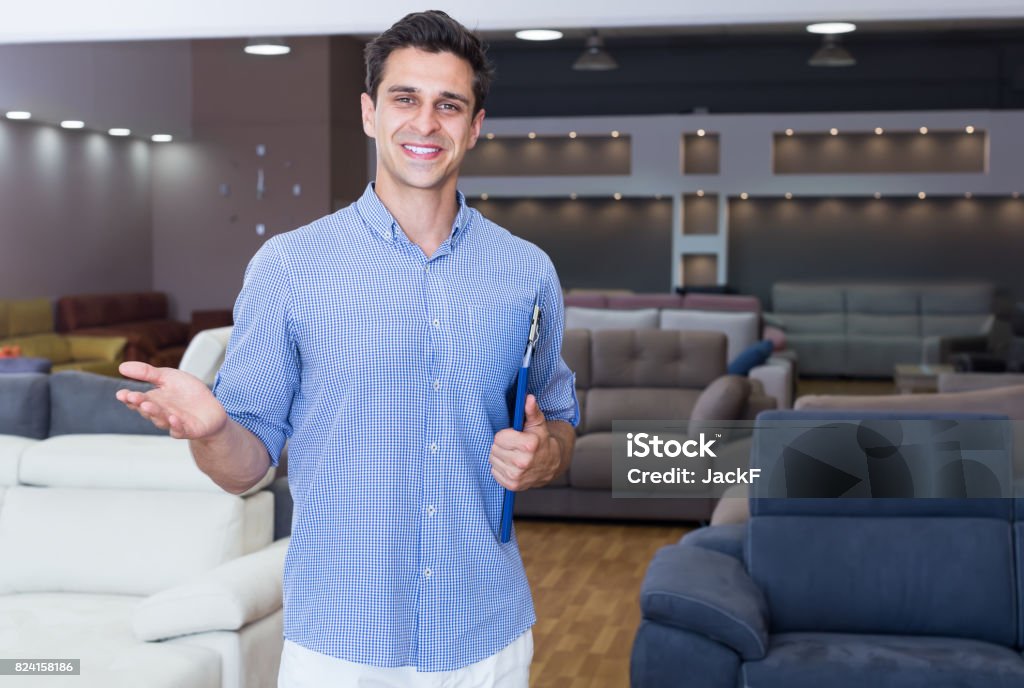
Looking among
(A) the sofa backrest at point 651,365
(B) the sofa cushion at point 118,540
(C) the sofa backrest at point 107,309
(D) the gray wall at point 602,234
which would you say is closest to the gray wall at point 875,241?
(D) the gray wall at point 602,234

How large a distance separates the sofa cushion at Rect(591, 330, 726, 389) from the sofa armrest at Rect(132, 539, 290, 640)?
3.59 meters

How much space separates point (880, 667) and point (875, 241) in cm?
1030

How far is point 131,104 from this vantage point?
35.5 feet

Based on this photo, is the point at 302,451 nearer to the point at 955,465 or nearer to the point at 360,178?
the point at 955,465

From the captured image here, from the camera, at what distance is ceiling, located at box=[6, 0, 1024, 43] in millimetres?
3143

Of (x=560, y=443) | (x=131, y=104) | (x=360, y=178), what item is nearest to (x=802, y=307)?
(x=360, y=178)

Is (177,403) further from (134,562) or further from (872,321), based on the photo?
(872,321)

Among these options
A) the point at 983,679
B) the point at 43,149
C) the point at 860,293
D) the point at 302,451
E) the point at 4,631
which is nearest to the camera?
the point at 302,451

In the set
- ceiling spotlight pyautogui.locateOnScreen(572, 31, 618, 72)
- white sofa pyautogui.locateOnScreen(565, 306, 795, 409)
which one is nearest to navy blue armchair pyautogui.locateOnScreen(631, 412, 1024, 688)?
white sofa pyautogui.locateOnScreen(565, 306, 795, 409)

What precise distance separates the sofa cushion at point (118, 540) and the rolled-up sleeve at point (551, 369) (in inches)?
70.0

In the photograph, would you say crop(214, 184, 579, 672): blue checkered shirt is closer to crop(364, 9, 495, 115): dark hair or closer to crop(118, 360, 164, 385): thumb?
crop(118, 360, 164, 385): thumb

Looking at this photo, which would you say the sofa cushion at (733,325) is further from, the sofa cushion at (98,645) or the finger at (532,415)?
the finger at (532,415)

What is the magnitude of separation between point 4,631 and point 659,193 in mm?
9995

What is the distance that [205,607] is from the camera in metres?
2.73
